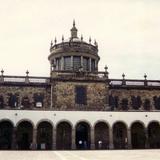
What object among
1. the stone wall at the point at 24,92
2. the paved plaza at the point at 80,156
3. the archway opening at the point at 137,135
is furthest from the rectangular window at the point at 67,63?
the paved plaza at the point at 80,156

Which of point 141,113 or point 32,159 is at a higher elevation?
point 141,113

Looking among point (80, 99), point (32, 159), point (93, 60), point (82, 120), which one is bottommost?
point (32, 159)

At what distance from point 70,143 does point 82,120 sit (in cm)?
328

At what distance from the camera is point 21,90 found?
46.1 metres

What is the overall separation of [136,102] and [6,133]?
1809cm

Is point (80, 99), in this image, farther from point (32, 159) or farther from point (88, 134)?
point (32, 159)

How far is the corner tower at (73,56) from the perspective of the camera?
51.9 metres

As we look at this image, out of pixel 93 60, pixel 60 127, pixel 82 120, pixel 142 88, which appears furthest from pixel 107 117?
pixel 93 60

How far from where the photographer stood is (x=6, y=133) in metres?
41.9

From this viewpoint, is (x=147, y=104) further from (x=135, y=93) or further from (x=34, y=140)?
(x=34, y=140)

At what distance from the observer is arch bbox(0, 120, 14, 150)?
41131 mm

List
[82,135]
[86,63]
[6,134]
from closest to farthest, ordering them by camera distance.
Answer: [6,134] < [82,135] < [86,63]

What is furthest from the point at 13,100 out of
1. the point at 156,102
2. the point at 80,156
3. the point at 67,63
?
the point at 80,156

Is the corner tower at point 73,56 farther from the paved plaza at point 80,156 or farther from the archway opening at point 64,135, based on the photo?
the paved plaza at point 80,156
